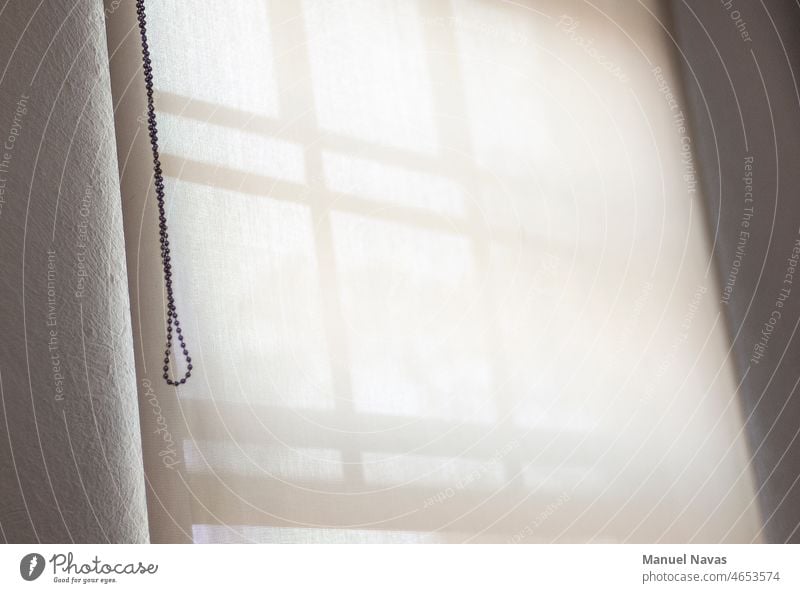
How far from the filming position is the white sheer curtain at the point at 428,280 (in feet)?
2.79

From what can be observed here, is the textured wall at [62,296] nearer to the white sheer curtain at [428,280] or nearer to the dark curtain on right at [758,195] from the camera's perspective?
the white sheer curtain at [428,280]

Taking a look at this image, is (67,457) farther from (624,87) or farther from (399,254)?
(624,87)

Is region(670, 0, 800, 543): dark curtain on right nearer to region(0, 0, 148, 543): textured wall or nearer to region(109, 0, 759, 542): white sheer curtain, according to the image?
region(109, 0, 759, 542): white sheer curtain

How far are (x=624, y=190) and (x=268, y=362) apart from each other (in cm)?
42

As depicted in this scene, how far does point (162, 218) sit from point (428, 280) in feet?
0.86

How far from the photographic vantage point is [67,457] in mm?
763

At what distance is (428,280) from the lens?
96 centimetres

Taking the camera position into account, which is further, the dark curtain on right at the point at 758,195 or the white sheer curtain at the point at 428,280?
the dark curtain on right at the point at 758,195

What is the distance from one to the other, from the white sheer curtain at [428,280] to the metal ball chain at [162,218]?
0.04 feet

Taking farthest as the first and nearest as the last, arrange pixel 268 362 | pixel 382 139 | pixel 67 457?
pixel 382 139
pixel 268 362
pixel 67 457

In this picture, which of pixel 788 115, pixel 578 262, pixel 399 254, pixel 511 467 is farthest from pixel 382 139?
pixel 788 115

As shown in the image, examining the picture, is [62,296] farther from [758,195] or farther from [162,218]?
[758,195]

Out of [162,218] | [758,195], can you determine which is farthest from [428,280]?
[758,195]

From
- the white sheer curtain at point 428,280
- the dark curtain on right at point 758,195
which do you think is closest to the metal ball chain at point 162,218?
the white sheer curtain at point 428,280
